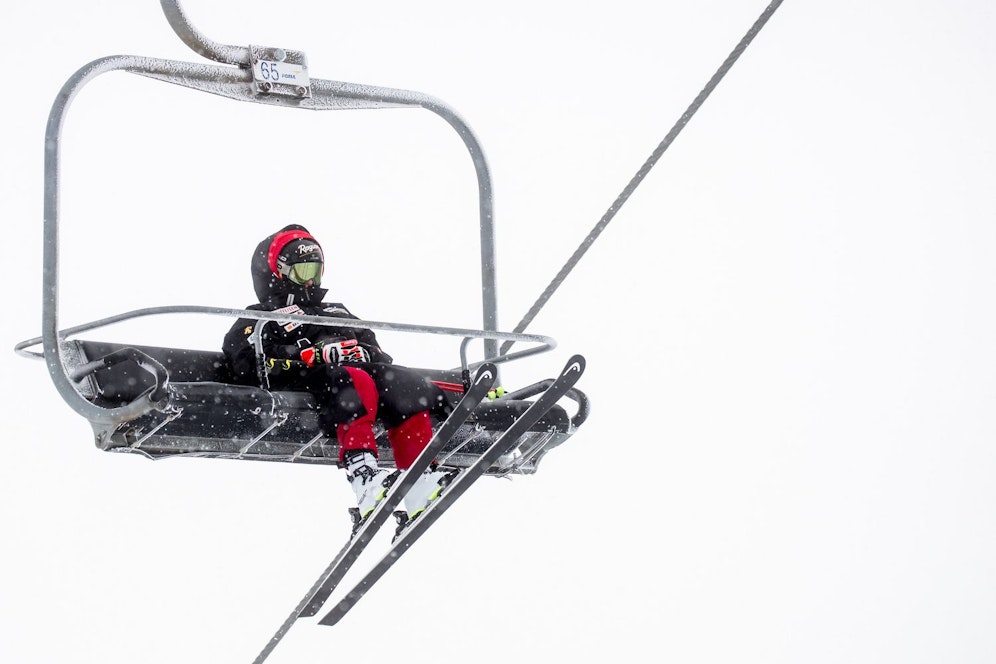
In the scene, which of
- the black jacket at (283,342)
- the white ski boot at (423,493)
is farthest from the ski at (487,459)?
the black jacket at (283,342)

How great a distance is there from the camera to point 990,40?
1363 inches

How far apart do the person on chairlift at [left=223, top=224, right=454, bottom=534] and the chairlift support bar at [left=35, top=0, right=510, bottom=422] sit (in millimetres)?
342


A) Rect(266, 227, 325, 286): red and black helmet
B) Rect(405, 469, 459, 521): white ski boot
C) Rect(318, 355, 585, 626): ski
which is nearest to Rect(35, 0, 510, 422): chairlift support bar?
Rect(318, 355, 585, 626): ski

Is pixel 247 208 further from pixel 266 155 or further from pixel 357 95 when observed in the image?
pixel 357 95

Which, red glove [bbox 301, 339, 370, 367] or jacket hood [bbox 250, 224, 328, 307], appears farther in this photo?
jacket hood [bbox 250, 224, 328, 307]

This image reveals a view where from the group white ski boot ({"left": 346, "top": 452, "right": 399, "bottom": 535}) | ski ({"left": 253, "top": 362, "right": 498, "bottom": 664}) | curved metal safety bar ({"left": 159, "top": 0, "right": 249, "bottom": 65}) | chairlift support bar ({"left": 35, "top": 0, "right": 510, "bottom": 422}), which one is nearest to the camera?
chairlift support bar ({"left": 35, "top": 0, "right": 510, "bottom": 422})

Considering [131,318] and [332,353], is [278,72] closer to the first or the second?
[332,353]

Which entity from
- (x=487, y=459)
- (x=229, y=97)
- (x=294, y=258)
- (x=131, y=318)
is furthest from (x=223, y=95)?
(x=487, y=459)

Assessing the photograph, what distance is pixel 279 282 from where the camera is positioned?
6191mm

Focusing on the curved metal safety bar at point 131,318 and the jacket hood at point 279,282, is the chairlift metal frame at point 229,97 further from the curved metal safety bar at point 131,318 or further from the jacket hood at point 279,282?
the jacket hood at point 279,282

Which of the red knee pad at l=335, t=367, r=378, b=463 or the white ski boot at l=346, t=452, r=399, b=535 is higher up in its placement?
the red knee pad at l=335, t=367, r=378, b=463

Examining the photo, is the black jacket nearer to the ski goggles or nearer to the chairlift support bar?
the ski goggles

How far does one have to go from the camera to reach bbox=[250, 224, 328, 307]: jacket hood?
6.17 meters

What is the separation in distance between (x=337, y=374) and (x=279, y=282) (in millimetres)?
731
